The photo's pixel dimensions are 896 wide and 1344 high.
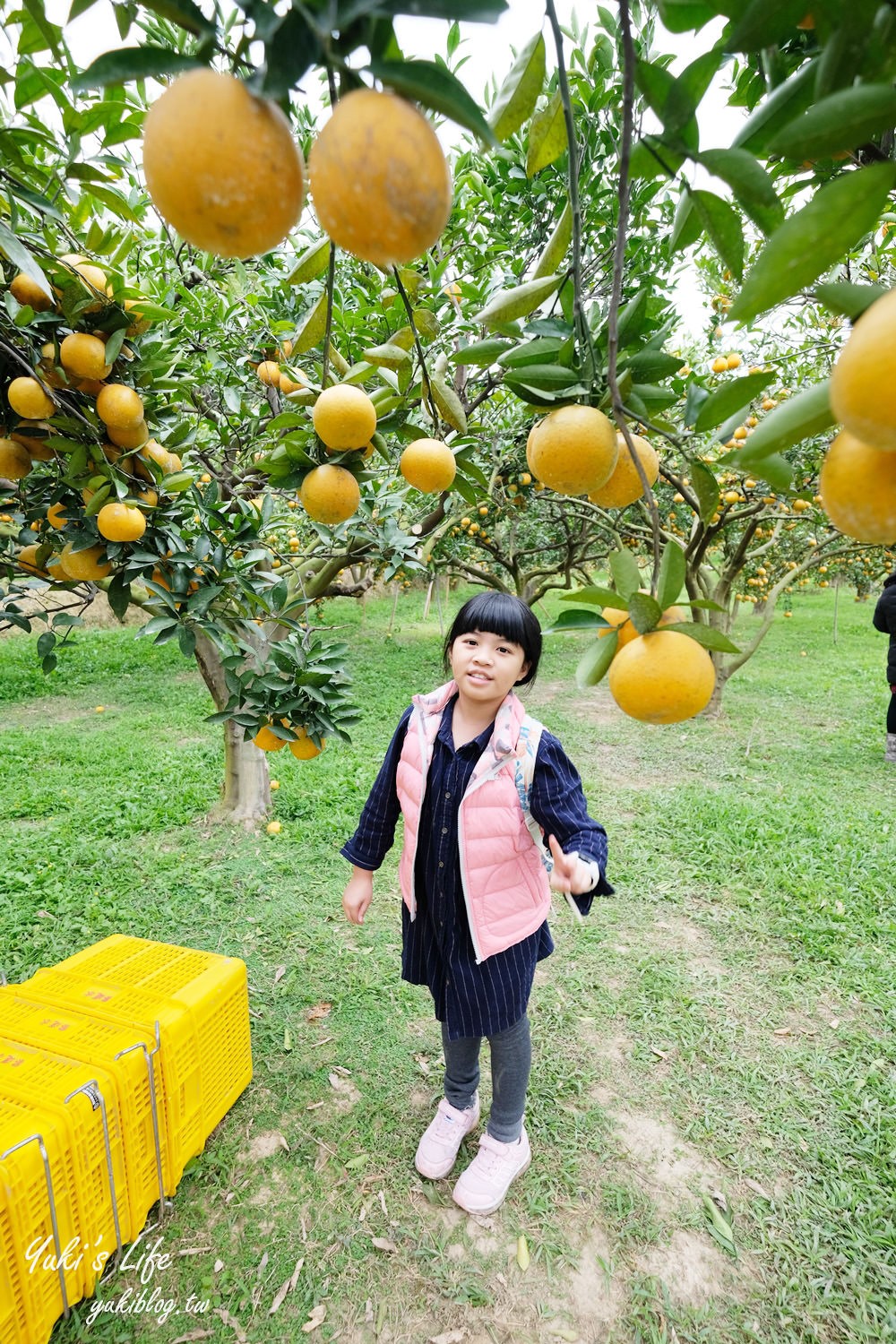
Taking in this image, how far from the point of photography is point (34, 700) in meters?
7.80

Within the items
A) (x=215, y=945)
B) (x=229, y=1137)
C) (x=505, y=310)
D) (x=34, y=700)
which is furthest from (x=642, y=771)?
(x=34, y=700)

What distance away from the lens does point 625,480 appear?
2.59 ft

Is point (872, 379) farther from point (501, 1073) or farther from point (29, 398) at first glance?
point (501, 1073)

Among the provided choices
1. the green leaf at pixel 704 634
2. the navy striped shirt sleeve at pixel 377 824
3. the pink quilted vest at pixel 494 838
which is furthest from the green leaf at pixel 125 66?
the navy striped shirt sleeve at pixel 377 824

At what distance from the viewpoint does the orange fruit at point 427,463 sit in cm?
100

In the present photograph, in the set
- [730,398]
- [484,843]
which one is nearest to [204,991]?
[484,843]

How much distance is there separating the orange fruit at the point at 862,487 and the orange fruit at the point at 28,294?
1.42m

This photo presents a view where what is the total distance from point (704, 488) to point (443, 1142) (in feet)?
6.80

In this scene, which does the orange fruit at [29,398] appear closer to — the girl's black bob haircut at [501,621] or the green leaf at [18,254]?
the green leaf at [18,254]

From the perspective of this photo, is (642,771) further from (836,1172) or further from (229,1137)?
(229,1137)

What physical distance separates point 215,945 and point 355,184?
3.30 m

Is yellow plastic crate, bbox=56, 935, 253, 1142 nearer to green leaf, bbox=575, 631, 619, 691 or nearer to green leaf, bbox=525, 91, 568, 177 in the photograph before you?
green leaf, bbox=575, 631, 619, 691

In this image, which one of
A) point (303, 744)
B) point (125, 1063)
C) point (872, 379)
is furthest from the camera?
point (303, 744)

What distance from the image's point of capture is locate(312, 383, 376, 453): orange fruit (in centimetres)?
92
